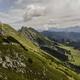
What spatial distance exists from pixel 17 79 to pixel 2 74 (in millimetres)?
15057

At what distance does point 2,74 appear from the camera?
189375 millimetres

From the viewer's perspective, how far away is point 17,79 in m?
198

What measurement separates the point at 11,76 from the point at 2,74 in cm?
1038

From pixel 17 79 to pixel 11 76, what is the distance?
222 inches

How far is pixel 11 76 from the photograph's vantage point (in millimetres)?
197125
